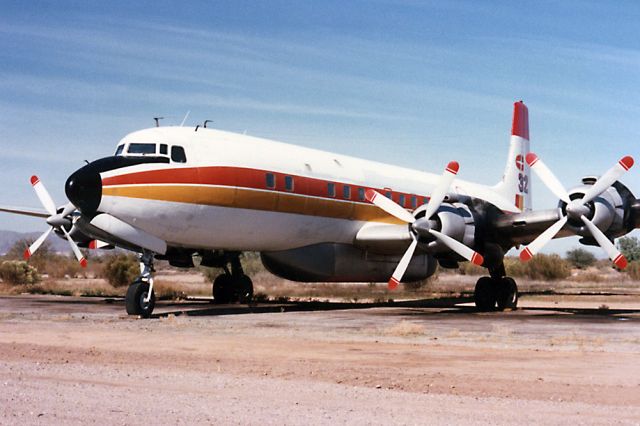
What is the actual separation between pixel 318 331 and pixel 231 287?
10.1 metres

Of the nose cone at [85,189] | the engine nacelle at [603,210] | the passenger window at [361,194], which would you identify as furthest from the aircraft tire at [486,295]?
the nose cone at [85,189]

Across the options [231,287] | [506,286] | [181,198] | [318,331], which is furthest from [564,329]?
[231,287]

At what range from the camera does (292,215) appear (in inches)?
836

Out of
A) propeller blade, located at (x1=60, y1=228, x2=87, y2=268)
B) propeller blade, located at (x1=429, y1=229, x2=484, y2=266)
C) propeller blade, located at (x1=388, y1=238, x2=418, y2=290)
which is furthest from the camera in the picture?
propeller blade, located at (x1=60, y1=228, x2=87, y2=268)

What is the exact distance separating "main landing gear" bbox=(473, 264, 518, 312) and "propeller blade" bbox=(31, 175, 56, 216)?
13468 millimetres

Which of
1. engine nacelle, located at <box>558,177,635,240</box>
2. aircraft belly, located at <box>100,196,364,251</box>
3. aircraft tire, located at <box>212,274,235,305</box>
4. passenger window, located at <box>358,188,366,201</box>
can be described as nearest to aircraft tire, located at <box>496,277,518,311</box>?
engine nacelle, located at <box>558,177,635,240</box>

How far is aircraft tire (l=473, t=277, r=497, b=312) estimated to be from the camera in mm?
22422

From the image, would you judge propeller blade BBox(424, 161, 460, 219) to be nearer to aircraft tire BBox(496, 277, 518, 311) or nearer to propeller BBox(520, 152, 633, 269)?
propeller BBox(520, 152, 633, 269)

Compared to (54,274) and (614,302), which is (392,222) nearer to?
(614,302)

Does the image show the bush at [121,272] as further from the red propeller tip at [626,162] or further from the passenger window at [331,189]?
the red propeller tip at [626,162]

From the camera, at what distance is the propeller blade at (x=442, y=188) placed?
66.9 feet

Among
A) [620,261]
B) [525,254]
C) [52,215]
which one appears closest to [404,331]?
[525,254]

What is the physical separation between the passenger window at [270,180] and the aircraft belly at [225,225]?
685mm

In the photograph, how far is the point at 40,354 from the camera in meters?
11.4
